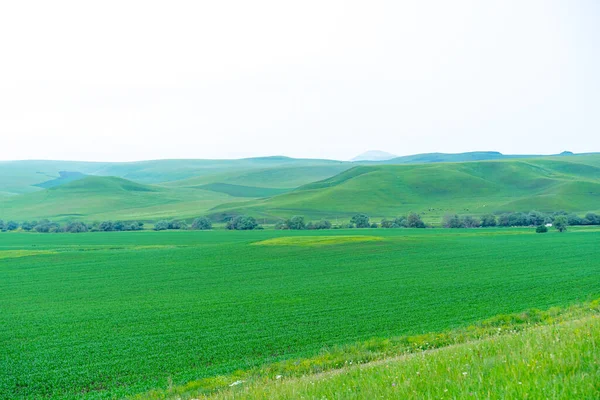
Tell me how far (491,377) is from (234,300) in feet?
85.6

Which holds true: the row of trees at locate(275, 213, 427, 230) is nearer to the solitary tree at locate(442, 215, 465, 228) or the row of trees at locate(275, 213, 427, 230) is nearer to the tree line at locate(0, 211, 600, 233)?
the tree line at locate(0, 211, 600, 233)

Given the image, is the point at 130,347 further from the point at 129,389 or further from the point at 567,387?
the point at 567,387

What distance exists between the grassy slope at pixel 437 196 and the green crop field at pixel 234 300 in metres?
77.3

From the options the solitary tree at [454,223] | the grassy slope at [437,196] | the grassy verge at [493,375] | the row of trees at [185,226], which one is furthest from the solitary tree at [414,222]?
the grassy verge at [493,375]

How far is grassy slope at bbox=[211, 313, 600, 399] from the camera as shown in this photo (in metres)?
7.30

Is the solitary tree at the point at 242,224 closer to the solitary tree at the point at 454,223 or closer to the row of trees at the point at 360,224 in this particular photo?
the row of trees at the point at 360,224

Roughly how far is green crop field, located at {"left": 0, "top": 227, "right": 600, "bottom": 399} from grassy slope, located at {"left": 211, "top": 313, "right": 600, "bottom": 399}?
951 centimetres

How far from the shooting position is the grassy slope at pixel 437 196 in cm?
13962

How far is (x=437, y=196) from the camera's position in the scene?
173m

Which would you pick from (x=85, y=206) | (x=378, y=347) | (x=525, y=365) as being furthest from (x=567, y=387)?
(x=85, y=206)

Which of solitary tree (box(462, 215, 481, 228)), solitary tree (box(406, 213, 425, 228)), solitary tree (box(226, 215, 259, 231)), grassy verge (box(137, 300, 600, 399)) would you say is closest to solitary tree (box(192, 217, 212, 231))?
solitary tree (box(226, 215, 259, 231))

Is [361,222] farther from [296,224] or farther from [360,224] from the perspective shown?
[296,224]

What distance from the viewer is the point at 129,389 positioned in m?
17.2

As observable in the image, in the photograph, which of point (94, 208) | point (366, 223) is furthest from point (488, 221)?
point (94, 208)
